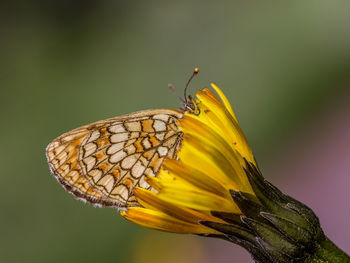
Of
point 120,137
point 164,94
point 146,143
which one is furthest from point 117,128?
point 164,94

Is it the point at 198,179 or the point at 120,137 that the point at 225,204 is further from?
the point at 120,137

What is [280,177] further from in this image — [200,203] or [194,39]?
[200,203]

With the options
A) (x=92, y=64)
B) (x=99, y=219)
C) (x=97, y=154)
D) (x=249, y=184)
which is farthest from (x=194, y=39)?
(x=249, y=184)

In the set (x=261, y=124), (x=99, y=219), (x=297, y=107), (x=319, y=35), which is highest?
(x=319, y=35)

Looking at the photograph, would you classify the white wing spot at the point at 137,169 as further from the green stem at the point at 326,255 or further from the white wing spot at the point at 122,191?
the green stem at the point at 326,255

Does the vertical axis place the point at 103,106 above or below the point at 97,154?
above

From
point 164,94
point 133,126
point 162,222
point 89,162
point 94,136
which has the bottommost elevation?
point 162,222

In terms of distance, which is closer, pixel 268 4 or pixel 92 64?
pixel 268 4
